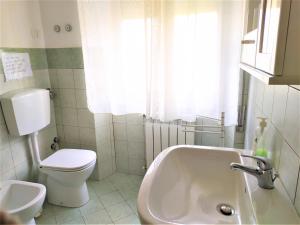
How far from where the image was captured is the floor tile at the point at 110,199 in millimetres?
2100

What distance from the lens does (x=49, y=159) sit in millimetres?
2002

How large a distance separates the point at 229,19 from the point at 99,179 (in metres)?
1.93

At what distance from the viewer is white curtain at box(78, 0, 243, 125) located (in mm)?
1517

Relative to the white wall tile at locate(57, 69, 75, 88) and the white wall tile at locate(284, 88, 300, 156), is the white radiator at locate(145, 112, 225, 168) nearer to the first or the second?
the white wall tile at locate(57, 69, 75, 88)

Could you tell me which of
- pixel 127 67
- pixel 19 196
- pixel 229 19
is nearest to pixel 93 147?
pixel 19 196

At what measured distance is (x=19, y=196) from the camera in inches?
68.9

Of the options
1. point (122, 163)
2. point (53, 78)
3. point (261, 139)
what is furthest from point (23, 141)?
point (261, 139)

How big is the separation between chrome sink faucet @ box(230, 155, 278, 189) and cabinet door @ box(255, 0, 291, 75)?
0.41m

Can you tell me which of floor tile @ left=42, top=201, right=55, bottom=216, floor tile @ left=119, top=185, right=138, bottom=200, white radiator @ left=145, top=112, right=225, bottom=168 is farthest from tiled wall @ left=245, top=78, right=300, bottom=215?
floor tile @ left=42, top=201, right=55, bottom=216

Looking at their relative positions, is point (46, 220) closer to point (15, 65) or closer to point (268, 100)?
point (15, 65)

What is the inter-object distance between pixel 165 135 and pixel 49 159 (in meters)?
1.04

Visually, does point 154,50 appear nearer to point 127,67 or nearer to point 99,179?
point 127,67

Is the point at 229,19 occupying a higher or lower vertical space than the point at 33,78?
higher

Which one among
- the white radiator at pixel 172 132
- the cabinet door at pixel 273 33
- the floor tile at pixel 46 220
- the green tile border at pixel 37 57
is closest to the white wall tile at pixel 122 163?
the white radiator at pixel 172 132
